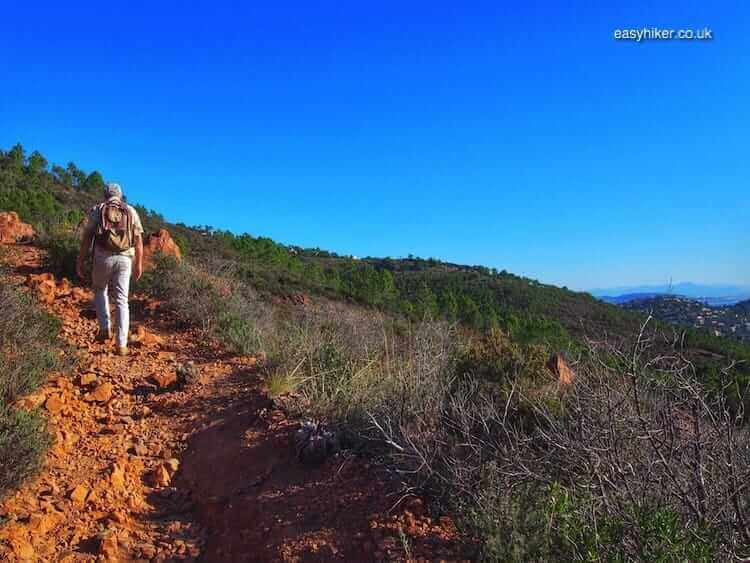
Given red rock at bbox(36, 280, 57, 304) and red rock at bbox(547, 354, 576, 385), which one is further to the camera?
red rock at bbox(36, 280, 57, 304)

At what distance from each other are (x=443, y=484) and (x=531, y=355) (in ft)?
6.54

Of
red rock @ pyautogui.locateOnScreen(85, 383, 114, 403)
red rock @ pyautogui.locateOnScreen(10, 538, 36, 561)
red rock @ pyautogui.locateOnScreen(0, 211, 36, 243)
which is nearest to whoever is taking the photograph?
red rock @ pyautogui.locateOnScreen(10, 538, 36, 561)

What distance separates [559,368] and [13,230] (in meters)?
8.63

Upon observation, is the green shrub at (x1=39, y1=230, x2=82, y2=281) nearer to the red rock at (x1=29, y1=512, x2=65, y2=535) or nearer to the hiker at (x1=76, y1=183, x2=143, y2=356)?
the hiker at (x1=76, y1=183, x2=143, y2=356)

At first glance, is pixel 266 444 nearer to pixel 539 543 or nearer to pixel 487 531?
pixel 487 531

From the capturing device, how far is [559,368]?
13.1 feet

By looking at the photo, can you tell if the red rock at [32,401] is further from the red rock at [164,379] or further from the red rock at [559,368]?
the red rock at [559,368]

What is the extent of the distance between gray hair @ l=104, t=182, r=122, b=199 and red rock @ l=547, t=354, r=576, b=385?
4.14 metres

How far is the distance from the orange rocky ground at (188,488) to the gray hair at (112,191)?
145 cm

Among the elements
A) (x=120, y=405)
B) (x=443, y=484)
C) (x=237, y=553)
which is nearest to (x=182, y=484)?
(x=237, y=553)

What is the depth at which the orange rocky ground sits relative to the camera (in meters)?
2.41

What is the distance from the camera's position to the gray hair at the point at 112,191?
14.8ft

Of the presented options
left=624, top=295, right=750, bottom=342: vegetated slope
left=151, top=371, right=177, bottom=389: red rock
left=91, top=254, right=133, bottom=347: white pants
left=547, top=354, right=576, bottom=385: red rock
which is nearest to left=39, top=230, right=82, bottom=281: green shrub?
left=91, top=254, right=133, bottom=347: white pants

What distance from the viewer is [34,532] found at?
8.06ft
